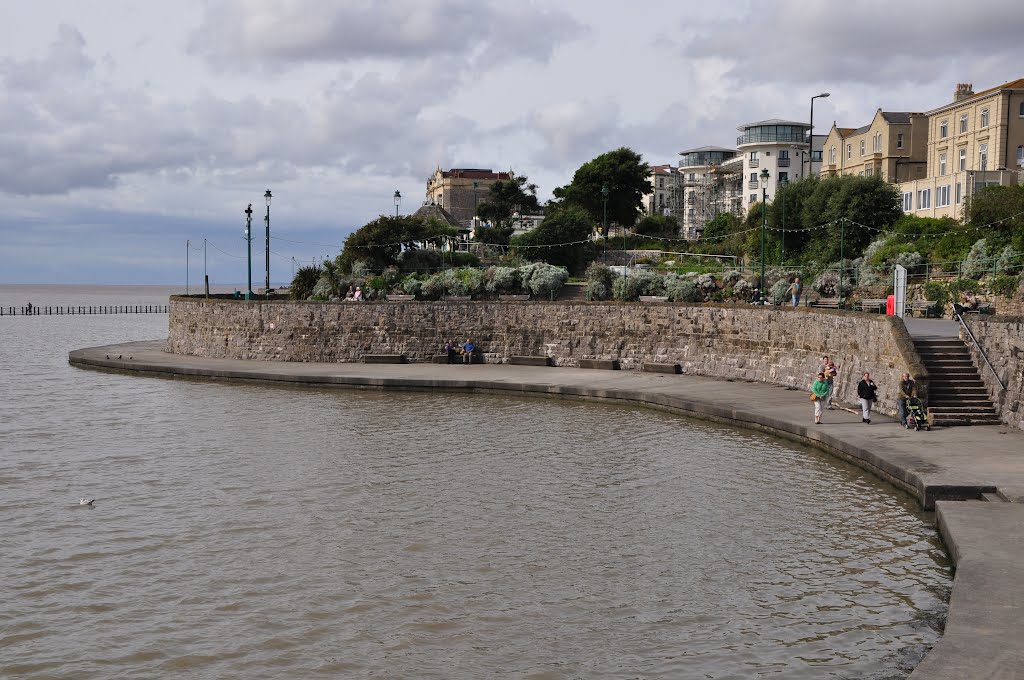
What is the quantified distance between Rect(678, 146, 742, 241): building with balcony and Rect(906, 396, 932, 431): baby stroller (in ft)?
234

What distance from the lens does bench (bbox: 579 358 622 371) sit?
32688 mm

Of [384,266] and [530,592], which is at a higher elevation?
[384,266]

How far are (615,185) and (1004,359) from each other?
183 ft

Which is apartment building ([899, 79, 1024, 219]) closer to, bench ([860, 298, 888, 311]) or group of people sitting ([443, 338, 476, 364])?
bench ([860, 298, 888, 311])

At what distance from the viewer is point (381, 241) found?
50938 millimetres

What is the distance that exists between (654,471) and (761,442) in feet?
11.8

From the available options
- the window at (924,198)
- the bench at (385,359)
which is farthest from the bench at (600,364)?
the window at (924,198)

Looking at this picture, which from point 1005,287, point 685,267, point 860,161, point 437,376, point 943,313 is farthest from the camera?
point 860,161

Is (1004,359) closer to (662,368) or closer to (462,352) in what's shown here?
(662,368)

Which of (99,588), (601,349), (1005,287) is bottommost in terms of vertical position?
(99,588)

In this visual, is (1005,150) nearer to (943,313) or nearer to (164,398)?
(943,313)

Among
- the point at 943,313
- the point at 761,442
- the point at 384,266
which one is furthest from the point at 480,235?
the point at 761,442

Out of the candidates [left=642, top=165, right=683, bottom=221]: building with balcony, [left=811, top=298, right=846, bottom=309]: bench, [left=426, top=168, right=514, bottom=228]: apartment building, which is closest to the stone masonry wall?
[left=811, top=298, right=846, bottom=309]: bench

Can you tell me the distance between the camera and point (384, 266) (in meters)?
50.5
